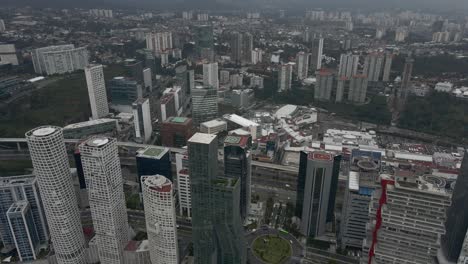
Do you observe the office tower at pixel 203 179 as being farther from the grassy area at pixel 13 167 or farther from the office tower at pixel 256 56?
the office tower at pixel 256 56

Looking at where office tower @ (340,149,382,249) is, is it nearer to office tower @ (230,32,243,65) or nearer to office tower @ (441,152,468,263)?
office tower @ (441,152,468,263)

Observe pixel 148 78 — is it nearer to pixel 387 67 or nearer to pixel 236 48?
pixel 236 48

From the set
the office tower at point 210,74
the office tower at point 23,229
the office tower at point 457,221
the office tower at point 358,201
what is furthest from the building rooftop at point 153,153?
the office tower at point 210,74

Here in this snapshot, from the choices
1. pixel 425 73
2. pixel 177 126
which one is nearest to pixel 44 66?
pixel 177 126

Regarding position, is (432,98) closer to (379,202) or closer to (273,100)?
(273,100)

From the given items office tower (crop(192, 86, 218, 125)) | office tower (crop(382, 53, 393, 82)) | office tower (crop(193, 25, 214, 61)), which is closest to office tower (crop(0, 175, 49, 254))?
office tower (crop(192, 86, 218, 125))

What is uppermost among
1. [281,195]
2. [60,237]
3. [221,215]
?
[221,215]
